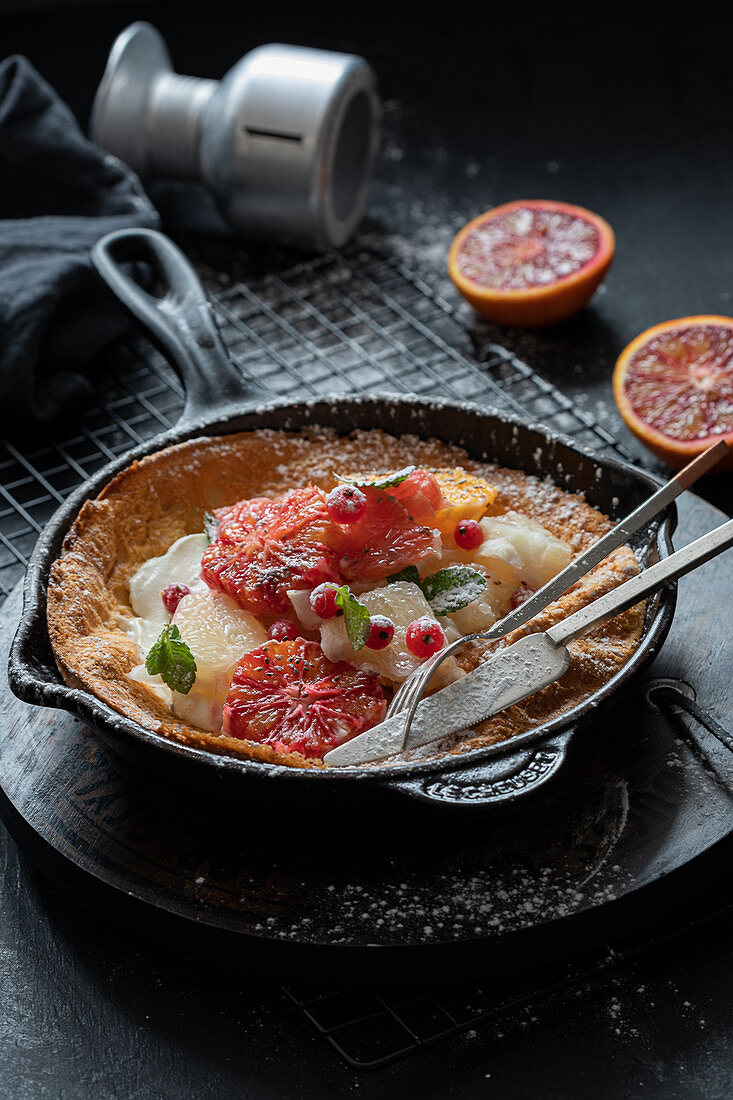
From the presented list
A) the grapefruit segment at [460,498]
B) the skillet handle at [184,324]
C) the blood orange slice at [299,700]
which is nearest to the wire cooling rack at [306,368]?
the skillet handle at [184,324]

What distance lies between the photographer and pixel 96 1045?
2.01m

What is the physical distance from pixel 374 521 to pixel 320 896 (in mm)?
708

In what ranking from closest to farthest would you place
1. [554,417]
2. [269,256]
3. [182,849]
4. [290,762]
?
[290,762] → [182,849] → [554,417] → [269,256]

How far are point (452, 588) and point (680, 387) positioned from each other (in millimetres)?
1352

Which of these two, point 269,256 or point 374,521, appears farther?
point 269,256

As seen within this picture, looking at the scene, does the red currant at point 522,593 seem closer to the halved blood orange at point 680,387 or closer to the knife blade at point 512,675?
the knife blade at point 512,675

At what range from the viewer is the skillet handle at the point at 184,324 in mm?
2816

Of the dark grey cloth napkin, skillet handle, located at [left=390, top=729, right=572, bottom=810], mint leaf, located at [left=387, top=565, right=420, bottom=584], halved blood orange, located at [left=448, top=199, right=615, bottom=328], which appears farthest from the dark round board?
halved blood orange, located at [left=448, top=199, right=615, bottom=328]

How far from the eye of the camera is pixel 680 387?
3.29 meters

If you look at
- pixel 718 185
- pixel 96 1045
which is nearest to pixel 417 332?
pixel 718 185

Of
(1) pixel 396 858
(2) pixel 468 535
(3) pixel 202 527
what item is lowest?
(1) pixel 396 858

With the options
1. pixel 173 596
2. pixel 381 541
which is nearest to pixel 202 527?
pixel 173 596

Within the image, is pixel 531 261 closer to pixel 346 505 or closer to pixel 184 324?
pixel 184 324

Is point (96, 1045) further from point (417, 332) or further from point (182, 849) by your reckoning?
point (417, 332)
